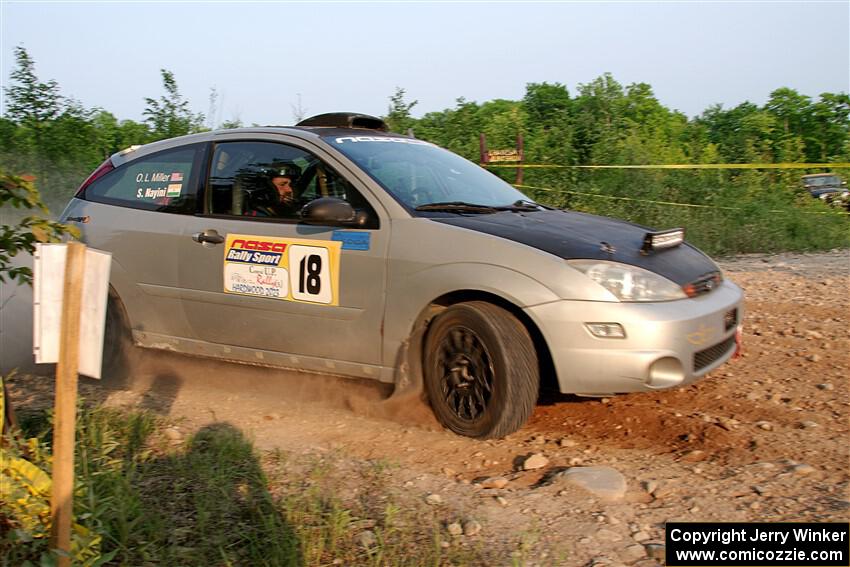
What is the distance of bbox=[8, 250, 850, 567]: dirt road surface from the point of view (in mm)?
3254

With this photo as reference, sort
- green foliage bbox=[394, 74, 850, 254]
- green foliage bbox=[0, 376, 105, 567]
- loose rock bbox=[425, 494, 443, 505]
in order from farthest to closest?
green foliage bbox=[394, 74, 850, 254] → loose rock bbox=[425, 494, 443, 505] → green foliage bbox=[0, 376, 105, 567]

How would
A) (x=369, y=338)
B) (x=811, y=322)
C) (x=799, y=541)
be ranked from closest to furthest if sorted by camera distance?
(x=799, y=541) < (x=369, y=338) < (x=811, y=322)

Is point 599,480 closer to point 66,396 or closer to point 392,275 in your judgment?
point 392,275

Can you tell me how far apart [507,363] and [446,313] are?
0.46 m

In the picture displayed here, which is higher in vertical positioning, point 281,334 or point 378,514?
point 281,334

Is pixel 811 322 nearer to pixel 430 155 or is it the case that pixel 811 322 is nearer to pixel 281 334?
pixel 430 155

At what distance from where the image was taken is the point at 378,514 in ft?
11.0

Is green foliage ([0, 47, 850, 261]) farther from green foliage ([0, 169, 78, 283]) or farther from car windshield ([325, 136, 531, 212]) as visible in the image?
green foliage ([0, 169, 78, 283])

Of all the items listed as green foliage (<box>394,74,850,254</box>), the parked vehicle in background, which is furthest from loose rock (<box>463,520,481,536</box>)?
the parked vehicle in background

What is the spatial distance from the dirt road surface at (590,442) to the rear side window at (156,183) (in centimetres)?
109

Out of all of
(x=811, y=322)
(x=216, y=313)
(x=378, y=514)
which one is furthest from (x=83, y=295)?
(x=811, y=322)

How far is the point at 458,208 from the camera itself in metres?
Answer: 4.71

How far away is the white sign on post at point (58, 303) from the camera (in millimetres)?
2646

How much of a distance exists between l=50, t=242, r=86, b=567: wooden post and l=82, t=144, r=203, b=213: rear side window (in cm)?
266
